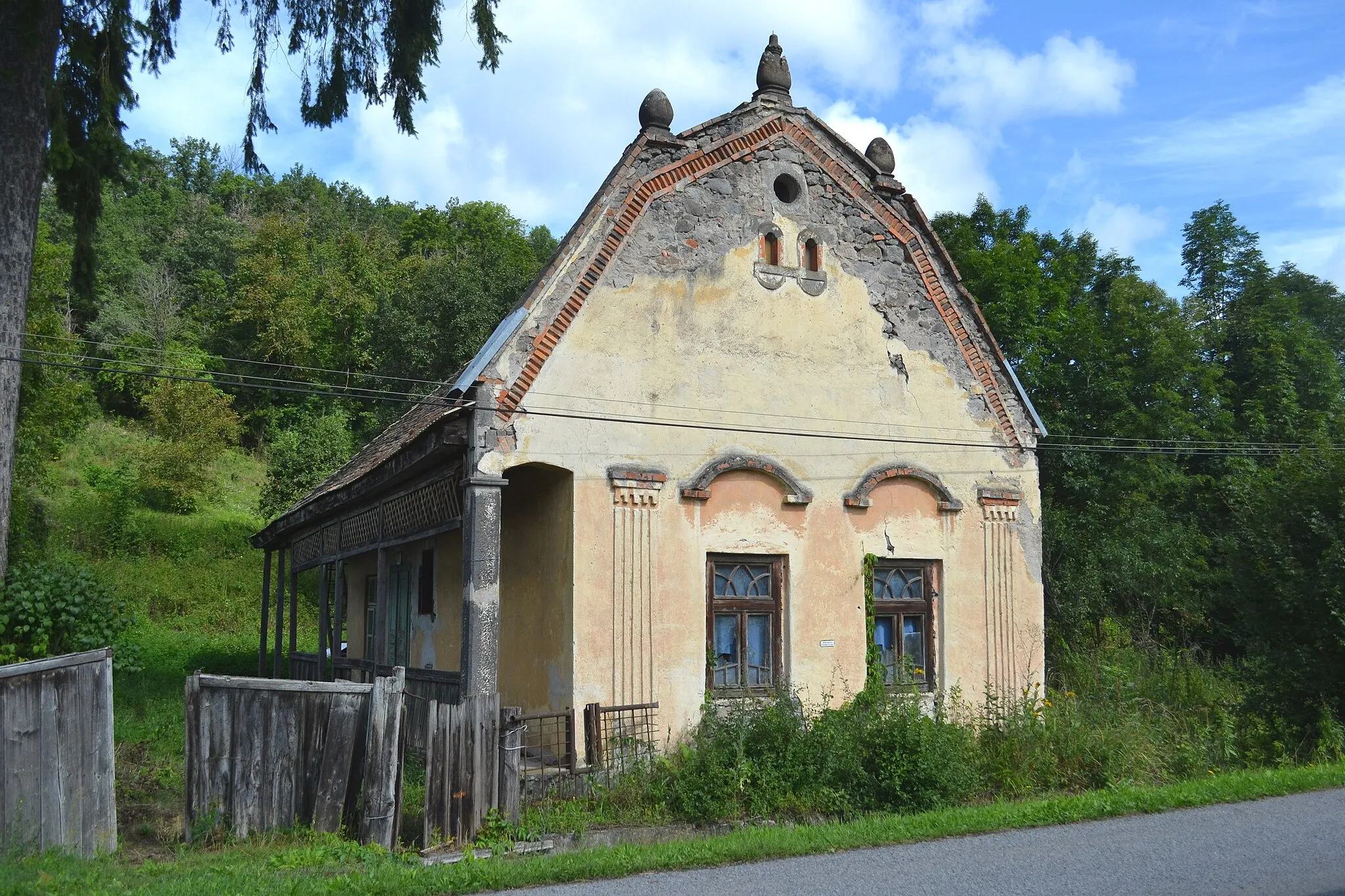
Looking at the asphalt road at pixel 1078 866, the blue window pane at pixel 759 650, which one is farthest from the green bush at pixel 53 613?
the asphalt road at pixel 1078 866

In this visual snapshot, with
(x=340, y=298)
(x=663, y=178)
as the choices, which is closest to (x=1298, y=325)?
(x=663, y=178)

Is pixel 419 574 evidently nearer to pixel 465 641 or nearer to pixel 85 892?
pixel 465 641

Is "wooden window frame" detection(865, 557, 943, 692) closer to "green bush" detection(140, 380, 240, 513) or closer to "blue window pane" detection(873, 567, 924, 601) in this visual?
"blue window pane" detection(873, 567, 924, 601)

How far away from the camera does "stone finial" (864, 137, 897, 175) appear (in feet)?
43.0

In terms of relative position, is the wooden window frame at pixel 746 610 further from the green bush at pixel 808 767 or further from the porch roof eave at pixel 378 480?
the porch roof eave at pixel 378 480

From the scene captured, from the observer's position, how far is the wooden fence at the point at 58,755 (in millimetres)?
7453

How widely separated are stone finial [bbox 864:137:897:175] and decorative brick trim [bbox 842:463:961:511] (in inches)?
144

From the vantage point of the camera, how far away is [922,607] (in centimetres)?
1266

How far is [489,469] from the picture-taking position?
10.1 meters

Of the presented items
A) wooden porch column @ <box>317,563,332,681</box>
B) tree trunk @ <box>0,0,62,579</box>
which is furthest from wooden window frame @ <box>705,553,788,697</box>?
tree trunk @ <box>0,0,62,579</box>

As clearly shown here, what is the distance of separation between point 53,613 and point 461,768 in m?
7.30

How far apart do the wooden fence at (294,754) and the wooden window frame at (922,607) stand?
5.87 m

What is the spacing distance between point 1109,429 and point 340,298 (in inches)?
1162

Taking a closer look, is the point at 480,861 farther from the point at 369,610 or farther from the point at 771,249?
the point at 369,610
